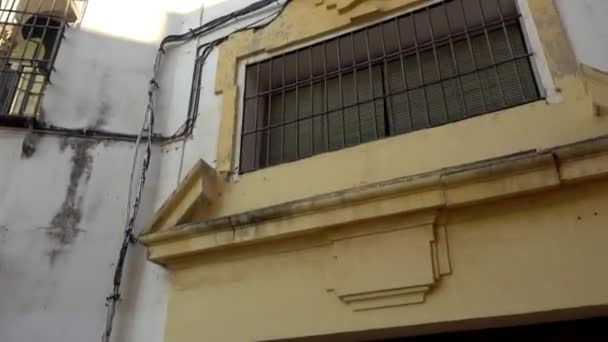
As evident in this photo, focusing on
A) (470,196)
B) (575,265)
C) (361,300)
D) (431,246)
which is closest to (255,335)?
(361,300)

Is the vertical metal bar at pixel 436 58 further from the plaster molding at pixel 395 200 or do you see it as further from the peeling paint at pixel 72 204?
the peeling paint at pixel 72 204

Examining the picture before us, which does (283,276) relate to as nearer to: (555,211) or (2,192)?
(555,211)

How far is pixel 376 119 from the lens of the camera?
11.9 feet

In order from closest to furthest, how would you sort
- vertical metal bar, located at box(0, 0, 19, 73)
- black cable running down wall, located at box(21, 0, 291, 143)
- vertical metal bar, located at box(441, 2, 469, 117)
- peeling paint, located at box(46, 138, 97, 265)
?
vertical metal bar, located at box(441, 2, 469, 117) < peeling paint, located at box(46, 138, 97, 265) < black cable running down wall, located at box(21, 0, 291, 143) < vertical metal bar, located at box(0, 0, 19, 73)

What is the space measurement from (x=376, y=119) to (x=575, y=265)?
1525 mm

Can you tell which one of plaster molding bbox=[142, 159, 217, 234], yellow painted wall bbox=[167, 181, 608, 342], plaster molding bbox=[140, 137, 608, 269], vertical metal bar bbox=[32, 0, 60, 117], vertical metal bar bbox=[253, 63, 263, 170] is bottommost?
yellow painted wall bbox=[167, 181, 608, 342]

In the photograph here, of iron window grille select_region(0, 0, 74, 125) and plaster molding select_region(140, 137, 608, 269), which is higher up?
iron window grille select_region(0, 0, 74, 125)

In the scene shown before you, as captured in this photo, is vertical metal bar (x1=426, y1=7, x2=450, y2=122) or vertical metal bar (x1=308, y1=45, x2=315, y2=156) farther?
vertical metal bar (x1=308, y1=45, x2=315, y2=156)

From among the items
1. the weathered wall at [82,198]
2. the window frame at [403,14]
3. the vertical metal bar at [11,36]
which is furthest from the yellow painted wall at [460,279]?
the vertical metal bar at [11,36]

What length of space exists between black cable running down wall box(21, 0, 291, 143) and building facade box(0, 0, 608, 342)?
2cm

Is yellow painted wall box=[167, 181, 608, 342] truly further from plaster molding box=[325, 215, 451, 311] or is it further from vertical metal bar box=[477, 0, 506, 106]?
vertical metal bar box=[477, 0, 506, 106]

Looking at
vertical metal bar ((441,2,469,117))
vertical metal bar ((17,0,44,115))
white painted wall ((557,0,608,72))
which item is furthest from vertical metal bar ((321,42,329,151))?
vertical metal bar ((17,0,44,115))

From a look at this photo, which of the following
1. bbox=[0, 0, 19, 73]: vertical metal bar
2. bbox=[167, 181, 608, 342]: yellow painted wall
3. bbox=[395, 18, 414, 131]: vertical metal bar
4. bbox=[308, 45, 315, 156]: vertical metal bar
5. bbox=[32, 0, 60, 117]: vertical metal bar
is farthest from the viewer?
bbox=[0, 0, 19, 73]: vertical metal bar

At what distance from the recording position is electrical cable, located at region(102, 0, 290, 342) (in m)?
3.50
